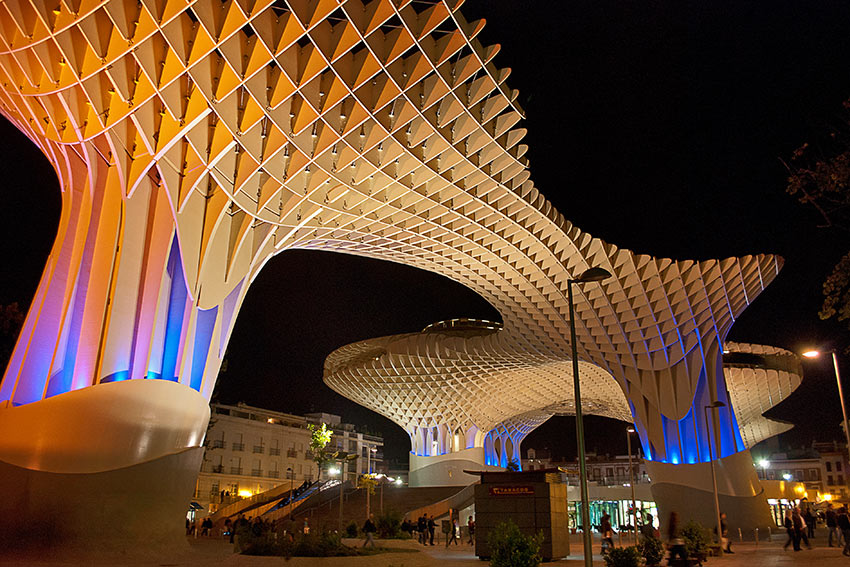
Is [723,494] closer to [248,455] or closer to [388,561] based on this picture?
[388,561]

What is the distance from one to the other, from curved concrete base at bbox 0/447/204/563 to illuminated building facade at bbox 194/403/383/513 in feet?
128

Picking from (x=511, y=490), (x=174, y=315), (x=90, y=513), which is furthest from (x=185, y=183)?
(x=511, y=490)

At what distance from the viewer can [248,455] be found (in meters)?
66.6

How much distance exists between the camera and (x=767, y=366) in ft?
183

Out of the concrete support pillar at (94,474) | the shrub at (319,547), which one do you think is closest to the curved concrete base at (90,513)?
the concrete support pillar at (94,474)

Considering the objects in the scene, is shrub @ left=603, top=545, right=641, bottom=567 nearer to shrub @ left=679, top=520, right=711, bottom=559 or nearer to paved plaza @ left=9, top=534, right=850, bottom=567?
shrub @ left=679, top=520, right=711, bottom=559

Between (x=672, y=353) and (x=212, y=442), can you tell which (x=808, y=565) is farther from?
(x=212, y=442)

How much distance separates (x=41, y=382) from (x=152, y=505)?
4.52 meters

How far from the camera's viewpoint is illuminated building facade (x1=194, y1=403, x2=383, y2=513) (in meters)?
60.1

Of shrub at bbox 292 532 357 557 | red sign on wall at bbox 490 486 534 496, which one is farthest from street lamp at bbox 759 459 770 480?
shrub at bbox 292 532 357 557

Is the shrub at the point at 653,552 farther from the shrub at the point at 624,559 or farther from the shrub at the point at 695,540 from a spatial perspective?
the shrub at the point at 624,559

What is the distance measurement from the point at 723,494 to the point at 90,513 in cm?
3255

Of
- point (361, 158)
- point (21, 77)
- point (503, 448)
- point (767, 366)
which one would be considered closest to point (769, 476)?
point (503, 448)

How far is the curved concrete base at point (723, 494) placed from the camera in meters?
35.8
